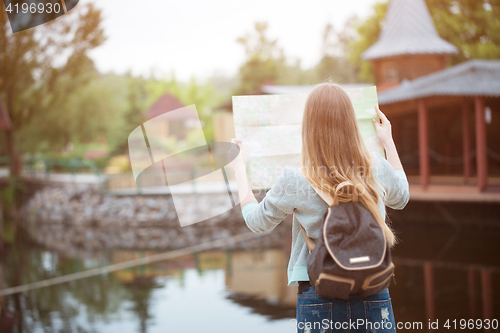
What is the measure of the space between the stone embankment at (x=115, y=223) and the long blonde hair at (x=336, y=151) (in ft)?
37.1

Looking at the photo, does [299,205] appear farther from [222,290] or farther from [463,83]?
[463,83]

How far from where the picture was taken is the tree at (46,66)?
69.3 ft

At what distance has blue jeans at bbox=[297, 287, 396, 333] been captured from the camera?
1.69 metres

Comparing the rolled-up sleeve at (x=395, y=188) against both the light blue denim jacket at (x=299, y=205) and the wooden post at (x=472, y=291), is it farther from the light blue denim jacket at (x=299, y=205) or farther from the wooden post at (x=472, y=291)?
the wooden post at (x=472, y=291)

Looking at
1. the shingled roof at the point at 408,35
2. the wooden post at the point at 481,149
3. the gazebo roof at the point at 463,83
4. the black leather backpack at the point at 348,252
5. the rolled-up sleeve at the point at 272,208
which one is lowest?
the wooden post at the point at 481,149

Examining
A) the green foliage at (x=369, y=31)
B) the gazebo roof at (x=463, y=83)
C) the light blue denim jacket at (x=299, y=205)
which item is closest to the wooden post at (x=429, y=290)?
the gazebo roof at (x=463, y=83)

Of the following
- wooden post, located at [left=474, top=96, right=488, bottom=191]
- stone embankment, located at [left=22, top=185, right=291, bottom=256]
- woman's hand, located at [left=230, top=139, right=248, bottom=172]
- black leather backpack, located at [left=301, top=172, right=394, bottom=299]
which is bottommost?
stone embankment, located at [left=22, top=185, right=291, bottom=256]

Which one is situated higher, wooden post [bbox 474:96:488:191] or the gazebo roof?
the gazebo roof

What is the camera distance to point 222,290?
845cm

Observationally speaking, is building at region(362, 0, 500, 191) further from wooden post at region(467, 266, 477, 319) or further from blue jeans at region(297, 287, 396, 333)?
blue jeans at region(297, 287, 396, 333)

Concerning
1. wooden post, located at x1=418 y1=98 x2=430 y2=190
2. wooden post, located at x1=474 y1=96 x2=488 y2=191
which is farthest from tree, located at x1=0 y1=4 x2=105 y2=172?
wooden post, located at x1=474 y1=96 x2=488 y2=191

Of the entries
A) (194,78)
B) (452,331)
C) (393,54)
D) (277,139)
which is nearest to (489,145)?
(393,54)

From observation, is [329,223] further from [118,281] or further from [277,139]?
[118,281]

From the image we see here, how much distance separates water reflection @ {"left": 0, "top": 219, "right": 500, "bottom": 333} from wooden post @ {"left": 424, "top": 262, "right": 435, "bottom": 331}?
15mm
